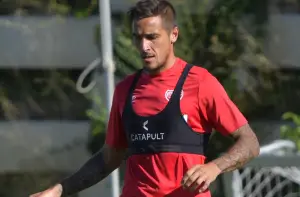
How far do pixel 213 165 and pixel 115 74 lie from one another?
353 centimetres

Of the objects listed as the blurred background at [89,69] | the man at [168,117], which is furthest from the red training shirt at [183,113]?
the blurred background at [89,69]

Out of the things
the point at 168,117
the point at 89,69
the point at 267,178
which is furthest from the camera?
the point at 89,69

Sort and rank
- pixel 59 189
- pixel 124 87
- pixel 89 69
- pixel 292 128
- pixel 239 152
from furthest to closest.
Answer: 1. pixel 89 69
2. pixel 292 128
3. pixel 59 189
4. pixel 124 87
5. pixel 239 152

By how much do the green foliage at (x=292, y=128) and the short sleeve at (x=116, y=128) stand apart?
2520mm

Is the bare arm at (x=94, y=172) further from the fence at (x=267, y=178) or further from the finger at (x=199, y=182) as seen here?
the fence at (x=267, y=178)

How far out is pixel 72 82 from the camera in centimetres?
706

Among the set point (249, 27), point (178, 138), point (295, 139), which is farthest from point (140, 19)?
point (249, 27)

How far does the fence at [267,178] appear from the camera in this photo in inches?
172

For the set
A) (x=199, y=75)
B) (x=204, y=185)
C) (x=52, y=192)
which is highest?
(x=199, y=75)

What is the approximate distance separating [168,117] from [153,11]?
397 mm

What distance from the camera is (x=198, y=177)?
9.96 ft

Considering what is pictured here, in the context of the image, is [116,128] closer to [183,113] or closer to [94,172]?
[94,172]

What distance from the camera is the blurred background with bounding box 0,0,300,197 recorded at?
673 cm

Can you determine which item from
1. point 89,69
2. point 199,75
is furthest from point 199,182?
point 89,69
